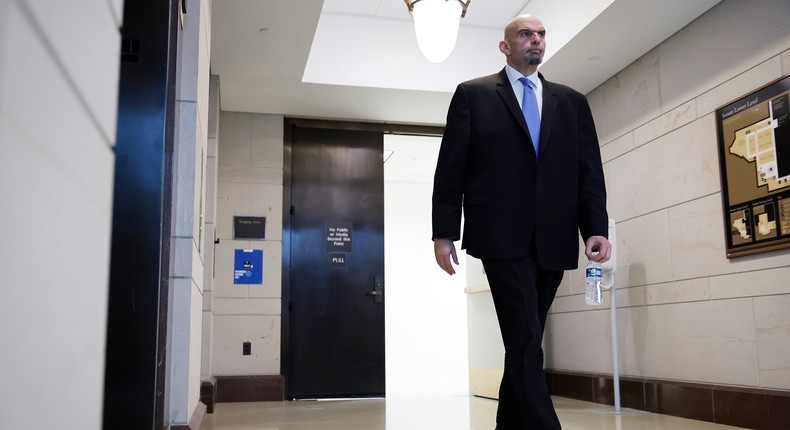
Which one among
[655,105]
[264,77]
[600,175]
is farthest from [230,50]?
[600,175]

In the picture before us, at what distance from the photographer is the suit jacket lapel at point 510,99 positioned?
2438 millimetres

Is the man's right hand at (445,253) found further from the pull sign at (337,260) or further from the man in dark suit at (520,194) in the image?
the pull sign at (337,260)

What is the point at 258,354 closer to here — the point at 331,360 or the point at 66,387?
the point at 331,360

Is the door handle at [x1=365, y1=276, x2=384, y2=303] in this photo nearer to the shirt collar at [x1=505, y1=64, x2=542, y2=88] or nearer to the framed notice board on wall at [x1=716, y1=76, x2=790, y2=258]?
the framed notice board on wall at [x1=716, y1=76, x2=790, y2=258]

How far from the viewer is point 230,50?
16.9ft

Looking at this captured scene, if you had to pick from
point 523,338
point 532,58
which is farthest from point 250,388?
point 532,58

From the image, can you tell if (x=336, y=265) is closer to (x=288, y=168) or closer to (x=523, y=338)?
(x=288, y=168)

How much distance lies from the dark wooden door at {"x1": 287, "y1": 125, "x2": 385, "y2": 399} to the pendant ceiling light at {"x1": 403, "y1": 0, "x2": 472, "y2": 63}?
2.98 m

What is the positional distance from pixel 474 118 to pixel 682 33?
9.39 feet

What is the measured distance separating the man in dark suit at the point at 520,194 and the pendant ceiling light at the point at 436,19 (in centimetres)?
129

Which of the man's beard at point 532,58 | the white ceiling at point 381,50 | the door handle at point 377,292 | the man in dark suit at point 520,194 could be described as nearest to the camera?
the man in dark suit at point 520,194

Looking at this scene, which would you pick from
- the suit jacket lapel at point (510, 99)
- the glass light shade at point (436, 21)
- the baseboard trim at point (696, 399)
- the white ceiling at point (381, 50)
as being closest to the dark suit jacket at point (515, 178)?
the suit jacket lapel at point (510, 99)

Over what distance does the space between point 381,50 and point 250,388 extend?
2947 mm

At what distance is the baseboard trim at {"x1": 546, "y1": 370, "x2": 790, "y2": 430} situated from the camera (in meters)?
3.78
